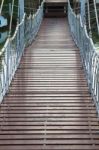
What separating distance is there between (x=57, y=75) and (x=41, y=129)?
6.59 feet

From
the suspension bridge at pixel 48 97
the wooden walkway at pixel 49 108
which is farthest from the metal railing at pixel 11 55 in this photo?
the wooden walkway at pixel 49 108

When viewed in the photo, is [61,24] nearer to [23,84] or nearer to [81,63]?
[81,63]

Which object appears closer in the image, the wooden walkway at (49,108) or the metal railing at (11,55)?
the wooden walkway at (49,108)

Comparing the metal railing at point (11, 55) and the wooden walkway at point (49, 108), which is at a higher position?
the metal railing at point (11, 55)

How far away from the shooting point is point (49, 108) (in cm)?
569

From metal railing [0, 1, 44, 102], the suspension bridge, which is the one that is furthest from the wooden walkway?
metal railing [0, 1, 44, 102]

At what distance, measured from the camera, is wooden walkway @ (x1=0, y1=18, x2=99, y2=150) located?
4.87 meters

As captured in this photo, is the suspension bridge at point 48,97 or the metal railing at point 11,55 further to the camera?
the metal railing at point 11,55

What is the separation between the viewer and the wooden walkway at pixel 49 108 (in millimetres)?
4871

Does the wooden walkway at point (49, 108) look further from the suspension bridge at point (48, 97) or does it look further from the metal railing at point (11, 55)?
the metal railing at point (11, 55)

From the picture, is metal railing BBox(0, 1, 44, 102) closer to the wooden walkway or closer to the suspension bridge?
the suspension bridge

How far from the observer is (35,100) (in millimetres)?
5953

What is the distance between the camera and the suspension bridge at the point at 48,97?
4.91 metres

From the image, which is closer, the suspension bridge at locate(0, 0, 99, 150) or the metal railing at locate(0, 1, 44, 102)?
the suspension bridge at locate(0, 0, 99, 150)
